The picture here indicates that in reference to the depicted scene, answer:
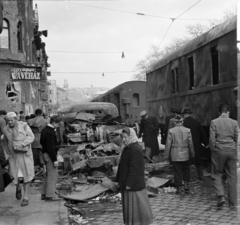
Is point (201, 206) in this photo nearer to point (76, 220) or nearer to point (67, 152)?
point (76, 220)

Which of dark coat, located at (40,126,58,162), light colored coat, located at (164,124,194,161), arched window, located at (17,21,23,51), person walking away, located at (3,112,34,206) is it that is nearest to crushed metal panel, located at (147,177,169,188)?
light colored coat, located at (164,124,194,161)

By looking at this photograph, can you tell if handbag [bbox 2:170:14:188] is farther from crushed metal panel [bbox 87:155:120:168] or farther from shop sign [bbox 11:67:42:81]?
shop sign [bbox 11:67:42:81]

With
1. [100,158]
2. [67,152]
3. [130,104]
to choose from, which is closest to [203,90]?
[100,158]

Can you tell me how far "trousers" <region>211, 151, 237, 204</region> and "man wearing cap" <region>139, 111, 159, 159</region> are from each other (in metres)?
4.93

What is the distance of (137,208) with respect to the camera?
5105 millimetres

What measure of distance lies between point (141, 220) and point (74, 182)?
448 centimetres

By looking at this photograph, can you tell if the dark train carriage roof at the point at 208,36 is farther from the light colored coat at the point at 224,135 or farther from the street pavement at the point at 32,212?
the street pavement at the point at 32,212

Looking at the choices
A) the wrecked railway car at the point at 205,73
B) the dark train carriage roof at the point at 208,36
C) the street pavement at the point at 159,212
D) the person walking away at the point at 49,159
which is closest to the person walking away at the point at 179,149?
the street pavement at the point at 159,212

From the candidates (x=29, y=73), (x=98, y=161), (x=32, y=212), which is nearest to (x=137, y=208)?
(x=32, y=212)

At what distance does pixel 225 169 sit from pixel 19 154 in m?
3.69

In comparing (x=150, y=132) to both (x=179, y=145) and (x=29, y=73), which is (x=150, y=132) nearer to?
(x=179, y=145)

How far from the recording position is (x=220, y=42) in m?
9.04

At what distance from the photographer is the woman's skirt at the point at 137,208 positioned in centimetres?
510

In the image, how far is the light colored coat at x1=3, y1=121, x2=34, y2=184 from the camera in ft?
22.6
